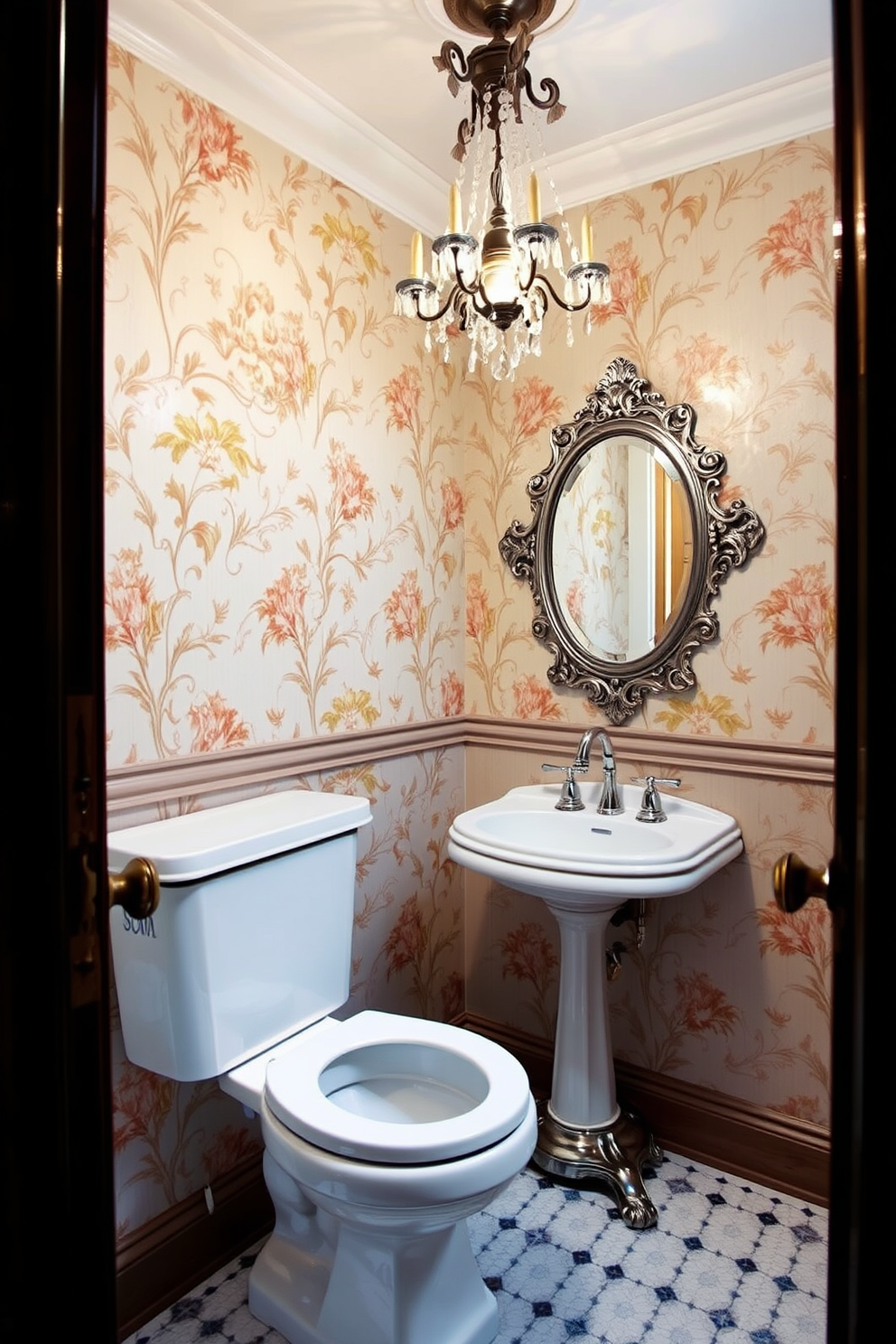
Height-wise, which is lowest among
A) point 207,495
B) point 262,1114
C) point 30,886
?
point 262,1114

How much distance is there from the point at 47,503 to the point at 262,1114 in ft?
3.93

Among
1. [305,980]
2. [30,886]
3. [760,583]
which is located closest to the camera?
[30,886]

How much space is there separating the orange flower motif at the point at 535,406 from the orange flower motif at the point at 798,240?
0.58 m

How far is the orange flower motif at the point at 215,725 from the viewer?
5.54ft

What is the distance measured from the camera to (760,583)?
1.92 metres

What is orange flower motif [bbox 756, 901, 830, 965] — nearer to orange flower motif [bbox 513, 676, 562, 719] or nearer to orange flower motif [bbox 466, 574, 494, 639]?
orange flower motif [bbox 513, 676, 562, 719]

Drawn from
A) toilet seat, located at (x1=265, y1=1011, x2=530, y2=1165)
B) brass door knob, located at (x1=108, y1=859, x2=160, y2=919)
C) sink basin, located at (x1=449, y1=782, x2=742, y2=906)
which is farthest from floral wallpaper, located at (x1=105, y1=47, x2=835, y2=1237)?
brass door knob, located at (x1=108, y1=859, x2=160, y2=919)

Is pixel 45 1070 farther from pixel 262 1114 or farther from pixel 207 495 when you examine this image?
pixel 207 495

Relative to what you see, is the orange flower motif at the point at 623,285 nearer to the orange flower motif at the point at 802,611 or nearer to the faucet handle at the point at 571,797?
the orange flower motif at the point at 802,611

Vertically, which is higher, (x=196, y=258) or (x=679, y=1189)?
(x=196, y=258)

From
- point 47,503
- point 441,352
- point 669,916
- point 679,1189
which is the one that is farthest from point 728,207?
point 679,1189

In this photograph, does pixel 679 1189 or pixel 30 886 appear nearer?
pixel 30 886

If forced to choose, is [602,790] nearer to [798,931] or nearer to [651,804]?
[651,804]

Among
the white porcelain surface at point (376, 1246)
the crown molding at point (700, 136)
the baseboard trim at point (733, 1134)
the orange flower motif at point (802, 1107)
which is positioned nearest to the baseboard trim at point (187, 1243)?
the white porcelain surface at point (376, 1246)
